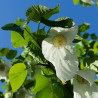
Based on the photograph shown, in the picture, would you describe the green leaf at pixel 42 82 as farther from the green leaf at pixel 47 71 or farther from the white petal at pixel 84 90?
the white petal at pixel 84 90

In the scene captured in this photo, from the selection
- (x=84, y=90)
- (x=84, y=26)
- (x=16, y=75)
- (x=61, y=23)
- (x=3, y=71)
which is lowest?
(x=84, y=90)

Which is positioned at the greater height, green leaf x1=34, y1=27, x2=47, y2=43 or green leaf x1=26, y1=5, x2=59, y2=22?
green leaf x1=26, y1=5, x2=59, y2=22

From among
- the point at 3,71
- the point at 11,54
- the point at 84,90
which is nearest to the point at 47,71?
the point at 84,90

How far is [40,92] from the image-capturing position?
72cm

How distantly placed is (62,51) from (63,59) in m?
0.04

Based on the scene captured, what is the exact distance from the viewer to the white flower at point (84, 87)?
1.99 feet

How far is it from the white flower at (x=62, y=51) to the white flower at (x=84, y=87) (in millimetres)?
57

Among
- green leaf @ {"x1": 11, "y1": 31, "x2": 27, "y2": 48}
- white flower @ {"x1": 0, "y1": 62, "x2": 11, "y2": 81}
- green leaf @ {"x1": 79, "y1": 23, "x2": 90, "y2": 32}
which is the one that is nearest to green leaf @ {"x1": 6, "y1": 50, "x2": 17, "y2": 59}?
white flower @ {"x1": 0, "y1": 62, "x2": 11, "y2": 81}

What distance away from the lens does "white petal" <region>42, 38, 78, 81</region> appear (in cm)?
56

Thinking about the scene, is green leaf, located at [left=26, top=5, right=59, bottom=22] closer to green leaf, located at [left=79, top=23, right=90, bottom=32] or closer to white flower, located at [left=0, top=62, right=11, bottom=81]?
green leaf, located at [left=79, top=23, right=90, bottom=32]

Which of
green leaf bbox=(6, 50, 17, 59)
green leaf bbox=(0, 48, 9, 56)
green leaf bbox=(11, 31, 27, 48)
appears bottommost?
green leaf bbox=(11, 31, 27, 48)

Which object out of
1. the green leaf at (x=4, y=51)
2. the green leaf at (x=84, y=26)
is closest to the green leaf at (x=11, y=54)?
the green leaf at (x=4, y=51)

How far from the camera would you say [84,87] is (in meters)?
0.66

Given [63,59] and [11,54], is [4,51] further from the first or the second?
[63,59]
